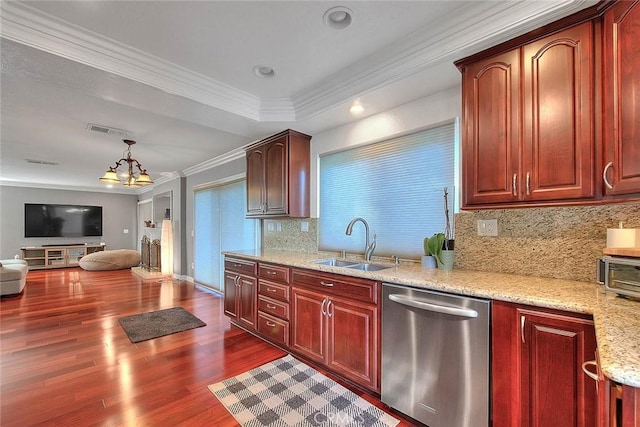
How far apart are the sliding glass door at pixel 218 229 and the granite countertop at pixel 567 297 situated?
8.86 ft

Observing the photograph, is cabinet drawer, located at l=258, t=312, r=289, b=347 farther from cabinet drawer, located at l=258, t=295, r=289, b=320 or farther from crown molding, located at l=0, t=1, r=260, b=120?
crown molding, located at l=0, t=1, r=260, b=120

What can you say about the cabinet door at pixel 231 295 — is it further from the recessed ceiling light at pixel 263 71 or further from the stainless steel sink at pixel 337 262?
the recessed ceiling light at pixel 263 71

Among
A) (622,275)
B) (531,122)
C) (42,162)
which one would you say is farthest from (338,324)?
(42,162)

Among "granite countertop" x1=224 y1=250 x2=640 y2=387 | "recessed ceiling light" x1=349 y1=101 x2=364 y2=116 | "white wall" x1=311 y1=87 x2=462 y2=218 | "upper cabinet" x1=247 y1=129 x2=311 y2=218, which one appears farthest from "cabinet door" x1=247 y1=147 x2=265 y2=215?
"granite countertop" x1=224 y1=250 x2=640 y2=387

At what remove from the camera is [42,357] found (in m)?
2.61

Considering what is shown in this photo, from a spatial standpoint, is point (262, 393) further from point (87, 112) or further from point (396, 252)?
point (87, 112)

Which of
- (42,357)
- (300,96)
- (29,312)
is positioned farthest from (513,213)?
(29,312)

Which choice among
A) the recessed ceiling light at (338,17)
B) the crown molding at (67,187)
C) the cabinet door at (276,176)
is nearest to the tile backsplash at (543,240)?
the recessed ceiling light at (338,17)

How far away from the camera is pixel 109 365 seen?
2.47m

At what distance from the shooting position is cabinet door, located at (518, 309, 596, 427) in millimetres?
1158

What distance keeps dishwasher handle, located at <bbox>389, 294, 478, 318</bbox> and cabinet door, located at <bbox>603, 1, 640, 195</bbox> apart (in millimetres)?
893

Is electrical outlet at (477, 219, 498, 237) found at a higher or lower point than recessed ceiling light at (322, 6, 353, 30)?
lower

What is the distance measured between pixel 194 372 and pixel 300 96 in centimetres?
272

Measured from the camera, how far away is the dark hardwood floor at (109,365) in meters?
1.84
